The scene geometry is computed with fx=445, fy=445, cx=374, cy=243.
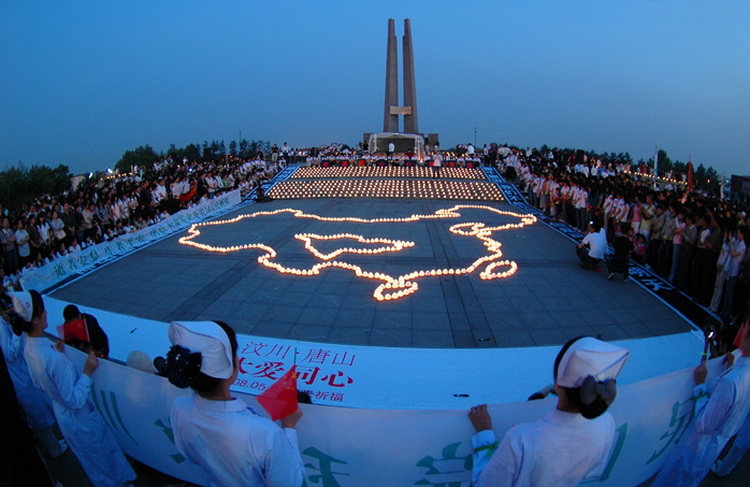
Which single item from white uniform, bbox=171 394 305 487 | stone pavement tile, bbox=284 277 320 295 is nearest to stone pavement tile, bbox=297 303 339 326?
stone pavement tile, bbox=284 277 320 295

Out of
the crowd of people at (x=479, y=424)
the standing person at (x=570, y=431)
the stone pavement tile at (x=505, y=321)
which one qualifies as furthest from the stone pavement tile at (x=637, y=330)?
the standing person at (x=570, y=431)

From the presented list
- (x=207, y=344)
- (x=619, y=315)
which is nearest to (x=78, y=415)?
(x=207, y=344)

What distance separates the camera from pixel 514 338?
6.25 metres

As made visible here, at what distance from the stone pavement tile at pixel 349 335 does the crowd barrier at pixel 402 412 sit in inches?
23.8

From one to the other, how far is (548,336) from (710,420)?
123 inches

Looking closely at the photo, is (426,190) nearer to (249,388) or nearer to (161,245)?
(161,245)

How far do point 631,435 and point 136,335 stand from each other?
20.6 ft

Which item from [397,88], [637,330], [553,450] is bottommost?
[637,330]

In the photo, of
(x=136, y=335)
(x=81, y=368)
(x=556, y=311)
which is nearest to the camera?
→ (x=81, y=368)

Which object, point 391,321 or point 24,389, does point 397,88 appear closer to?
point 391,321

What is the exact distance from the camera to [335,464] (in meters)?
3.06

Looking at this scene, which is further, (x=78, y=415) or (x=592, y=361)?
(x=78, y=415)

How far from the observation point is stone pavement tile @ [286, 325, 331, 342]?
6.30m

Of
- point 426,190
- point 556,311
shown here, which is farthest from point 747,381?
point 426,190
